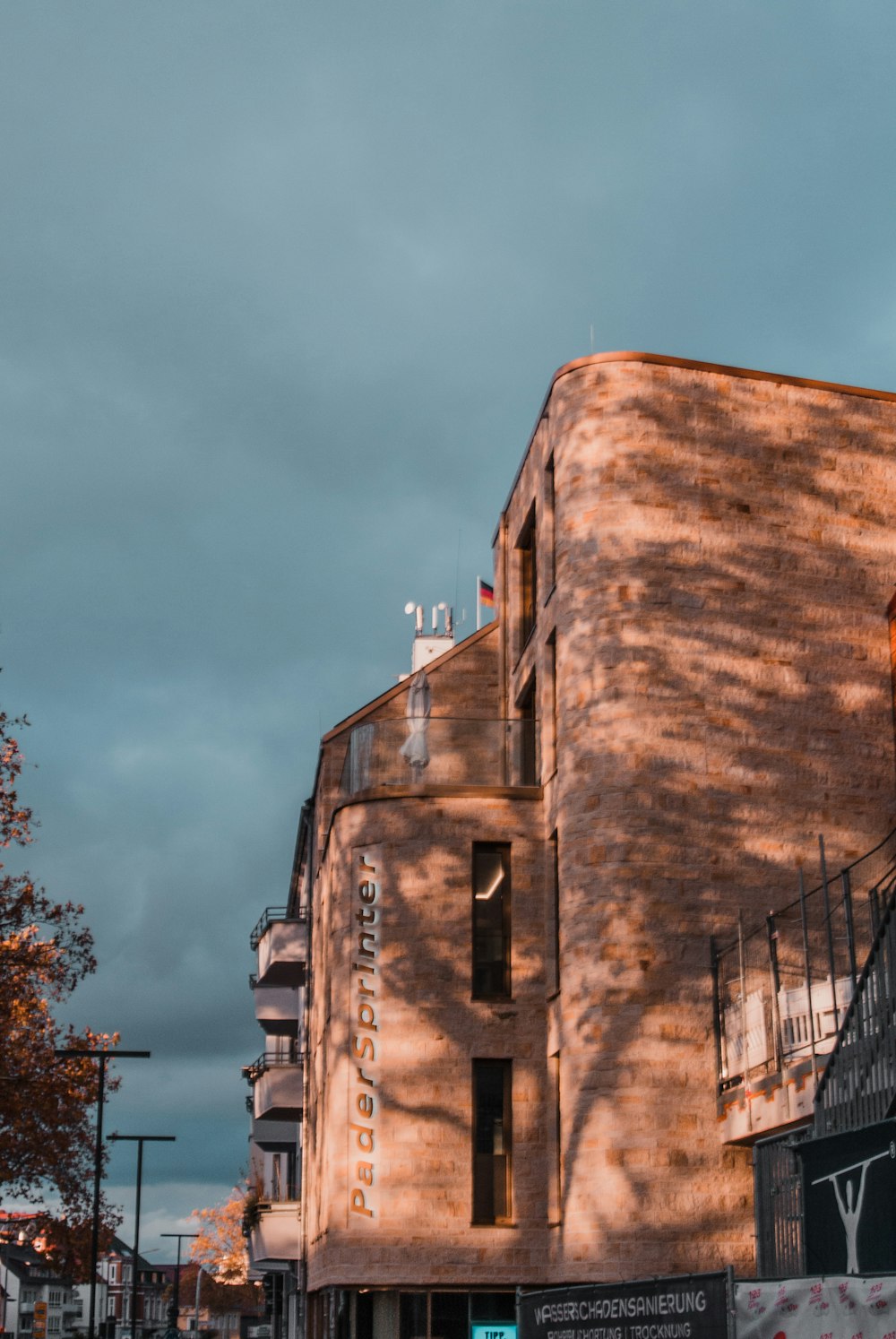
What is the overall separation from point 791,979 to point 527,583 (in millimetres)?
10535

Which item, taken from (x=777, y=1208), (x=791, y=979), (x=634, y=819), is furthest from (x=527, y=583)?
(x=777, y=1208)

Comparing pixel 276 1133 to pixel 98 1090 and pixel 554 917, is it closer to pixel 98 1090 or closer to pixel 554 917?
pixel 98 1090

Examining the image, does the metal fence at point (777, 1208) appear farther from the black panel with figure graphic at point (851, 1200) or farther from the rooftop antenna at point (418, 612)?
the rooftop antenna at point (418, 612)

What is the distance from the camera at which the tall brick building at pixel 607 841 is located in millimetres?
22594

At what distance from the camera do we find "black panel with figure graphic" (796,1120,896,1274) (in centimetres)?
1118

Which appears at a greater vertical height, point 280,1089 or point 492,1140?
point 280,1089

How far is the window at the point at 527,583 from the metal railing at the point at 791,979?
8.14 m

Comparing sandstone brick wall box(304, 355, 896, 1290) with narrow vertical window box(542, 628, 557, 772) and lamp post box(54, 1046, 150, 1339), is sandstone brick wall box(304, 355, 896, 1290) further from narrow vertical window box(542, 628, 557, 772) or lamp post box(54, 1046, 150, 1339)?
lamp post box(54, 1046, 150, 1339)

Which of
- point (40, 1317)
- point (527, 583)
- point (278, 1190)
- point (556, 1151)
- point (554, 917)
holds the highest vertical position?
point (527, 583)

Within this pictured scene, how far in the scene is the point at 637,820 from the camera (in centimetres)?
2327

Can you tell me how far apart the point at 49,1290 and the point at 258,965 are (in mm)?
127946

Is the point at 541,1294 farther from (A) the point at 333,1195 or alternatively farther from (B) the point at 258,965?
(B) the point at 258,965

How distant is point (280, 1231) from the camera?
35438 mm

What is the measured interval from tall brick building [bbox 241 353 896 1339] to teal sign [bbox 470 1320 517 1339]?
0.55ft
